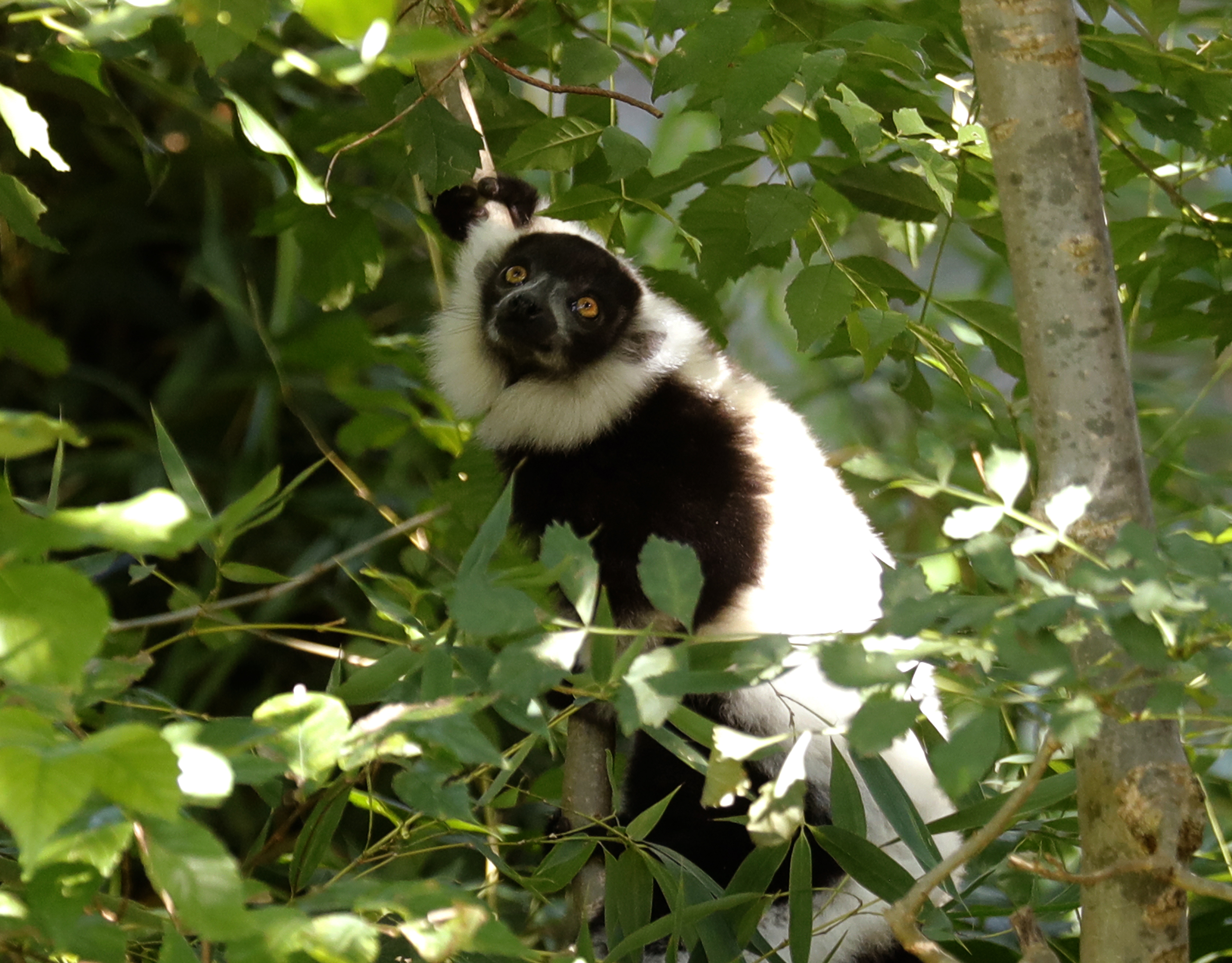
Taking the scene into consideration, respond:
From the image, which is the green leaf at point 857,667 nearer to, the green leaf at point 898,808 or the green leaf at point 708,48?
the green leaf at point 898,808

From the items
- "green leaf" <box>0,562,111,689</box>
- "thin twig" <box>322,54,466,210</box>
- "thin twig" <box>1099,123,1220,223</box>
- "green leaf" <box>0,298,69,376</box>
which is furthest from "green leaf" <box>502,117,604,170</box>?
"green leaf" <box>0,562,111,689</box>

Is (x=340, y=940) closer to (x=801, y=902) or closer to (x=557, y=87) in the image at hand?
(x=801, y=902)

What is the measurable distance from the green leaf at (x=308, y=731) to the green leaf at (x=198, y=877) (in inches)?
5.3

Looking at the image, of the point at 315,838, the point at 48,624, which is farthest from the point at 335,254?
the point at 48,624

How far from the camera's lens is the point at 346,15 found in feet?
2.19

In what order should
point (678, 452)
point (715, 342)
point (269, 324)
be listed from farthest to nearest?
point (269, 324) < point (715, 342) < point (678, 452)

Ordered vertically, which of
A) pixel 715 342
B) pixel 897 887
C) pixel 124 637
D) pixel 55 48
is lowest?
pixel 897 887

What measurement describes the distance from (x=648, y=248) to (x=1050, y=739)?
2.82 meters

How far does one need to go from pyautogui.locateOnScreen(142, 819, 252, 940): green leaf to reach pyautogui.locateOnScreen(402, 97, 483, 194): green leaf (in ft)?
3.68

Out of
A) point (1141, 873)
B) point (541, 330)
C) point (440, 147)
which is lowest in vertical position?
point (1141, 873)

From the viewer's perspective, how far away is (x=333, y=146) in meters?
2.04

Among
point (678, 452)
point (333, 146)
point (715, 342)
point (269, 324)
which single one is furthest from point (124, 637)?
point (269, 324)

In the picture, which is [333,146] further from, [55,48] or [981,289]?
[981,289]

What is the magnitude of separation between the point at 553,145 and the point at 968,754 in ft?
3.99
